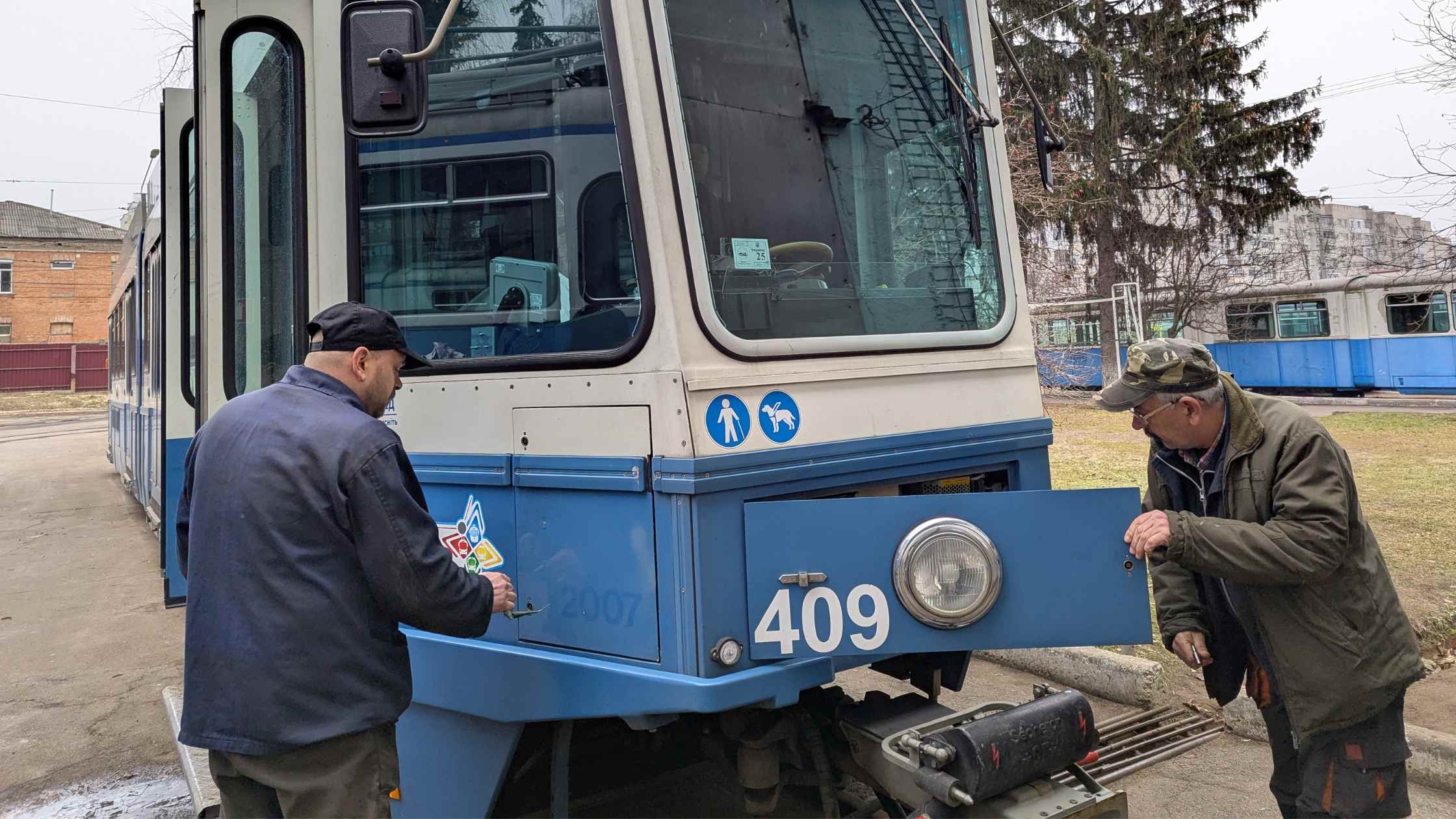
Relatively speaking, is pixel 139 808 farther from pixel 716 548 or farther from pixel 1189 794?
pixel 1189 794

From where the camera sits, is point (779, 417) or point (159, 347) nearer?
point (779, 417)

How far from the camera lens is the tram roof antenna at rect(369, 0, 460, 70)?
2256 mm

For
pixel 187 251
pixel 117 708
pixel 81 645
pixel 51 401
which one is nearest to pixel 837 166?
pixel 187 251

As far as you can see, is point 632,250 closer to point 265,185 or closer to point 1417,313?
point 265,185

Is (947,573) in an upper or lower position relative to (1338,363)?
lower

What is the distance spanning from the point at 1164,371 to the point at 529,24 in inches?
75.0

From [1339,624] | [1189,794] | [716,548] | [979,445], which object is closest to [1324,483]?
[1339,624]

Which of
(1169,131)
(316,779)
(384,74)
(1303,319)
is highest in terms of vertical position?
(1169,131)

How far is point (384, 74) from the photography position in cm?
236

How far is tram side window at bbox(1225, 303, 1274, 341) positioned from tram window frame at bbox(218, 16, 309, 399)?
85.8ft

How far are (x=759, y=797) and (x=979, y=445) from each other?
3.85 ft

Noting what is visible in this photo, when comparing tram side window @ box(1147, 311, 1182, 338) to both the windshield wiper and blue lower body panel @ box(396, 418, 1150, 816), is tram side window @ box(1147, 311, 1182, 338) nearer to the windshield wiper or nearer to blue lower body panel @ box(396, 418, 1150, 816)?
→ the windshield wiper

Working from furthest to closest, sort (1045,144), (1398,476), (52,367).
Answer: (52,367) → (1398,476) → (1045,144)

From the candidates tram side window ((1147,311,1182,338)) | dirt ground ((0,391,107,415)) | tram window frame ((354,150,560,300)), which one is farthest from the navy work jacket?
dirt ground ((0,391,107,415))
